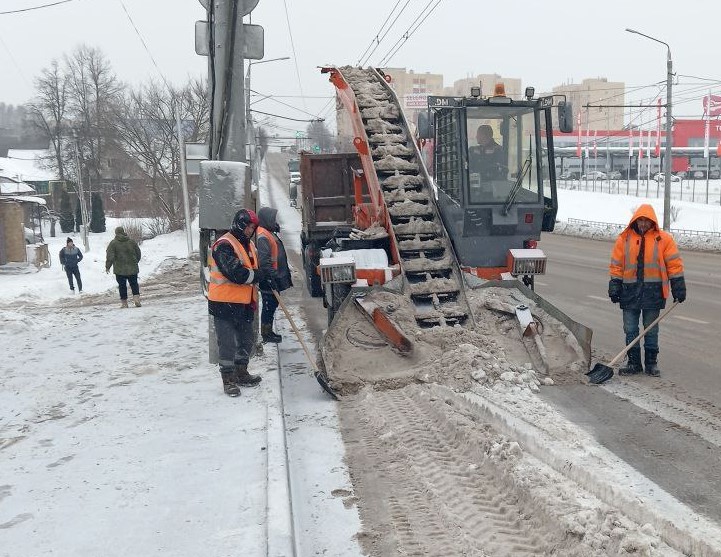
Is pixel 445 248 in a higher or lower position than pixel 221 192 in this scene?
→ lower

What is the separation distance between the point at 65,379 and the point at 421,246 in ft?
14.0

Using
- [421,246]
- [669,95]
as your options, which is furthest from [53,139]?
[421,246]

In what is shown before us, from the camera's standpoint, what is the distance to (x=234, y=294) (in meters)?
6.73

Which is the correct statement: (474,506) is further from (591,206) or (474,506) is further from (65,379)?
(591,206)

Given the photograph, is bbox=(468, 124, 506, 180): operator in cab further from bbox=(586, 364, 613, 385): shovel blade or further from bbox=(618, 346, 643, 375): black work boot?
bbox=(586, 364, 613, 385): shovel blade

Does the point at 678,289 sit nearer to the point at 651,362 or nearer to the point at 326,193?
the point at 651,362

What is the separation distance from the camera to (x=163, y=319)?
436 inches

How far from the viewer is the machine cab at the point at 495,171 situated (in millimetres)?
8555

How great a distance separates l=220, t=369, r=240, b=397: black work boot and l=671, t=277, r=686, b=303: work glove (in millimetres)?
4426

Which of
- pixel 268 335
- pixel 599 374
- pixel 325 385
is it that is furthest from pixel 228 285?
pixel 599 374

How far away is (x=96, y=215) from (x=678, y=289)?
4657cm

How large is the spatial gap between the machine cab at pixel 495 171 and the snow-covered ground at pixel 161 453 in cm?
265

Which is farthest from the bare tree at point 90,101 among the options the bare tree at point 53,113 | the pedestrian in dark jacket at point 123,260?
the pedestrian in dark jacket at point 123,260

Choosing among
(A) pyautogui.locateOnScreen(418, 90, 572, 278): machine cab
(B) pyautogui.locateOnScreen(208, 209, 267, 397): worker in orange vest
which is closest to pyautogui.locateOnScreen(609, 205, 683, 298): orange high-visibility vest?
(A) pyautogui.locateOnScreen(418, 90, 572, 278): machine cab
